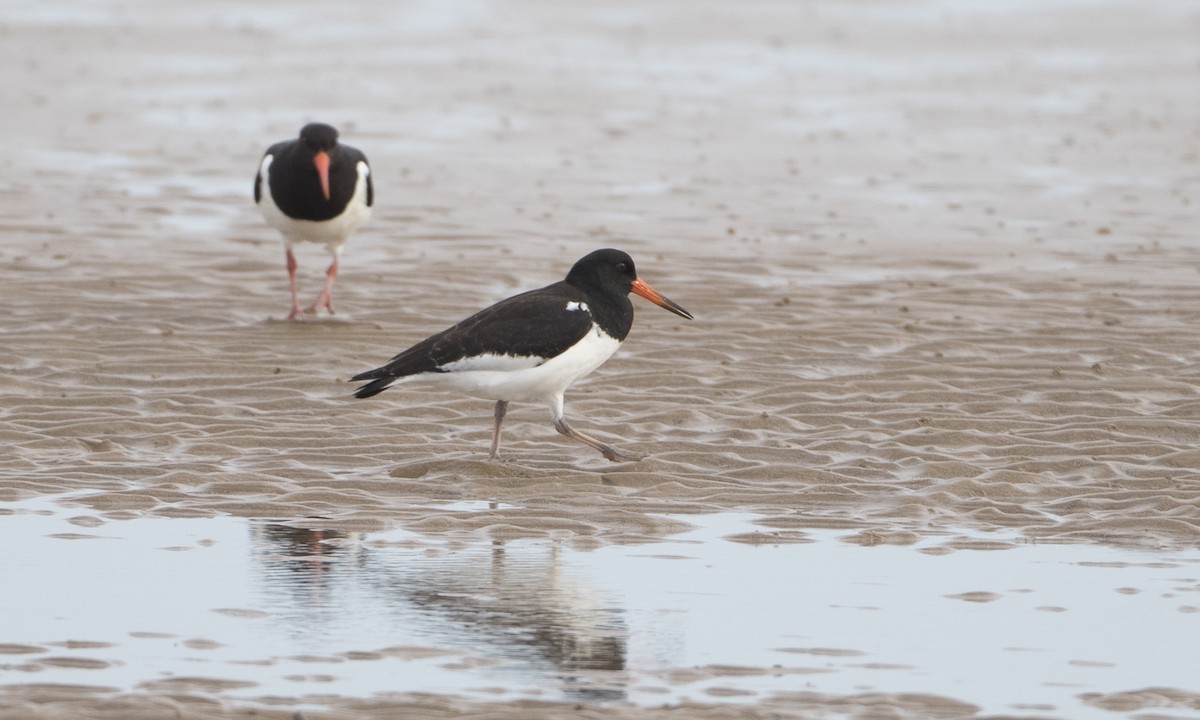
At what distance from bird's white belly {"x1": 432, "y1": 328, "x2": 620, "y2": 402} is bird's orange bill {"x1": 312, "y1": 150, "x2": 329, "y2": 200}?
4112mm

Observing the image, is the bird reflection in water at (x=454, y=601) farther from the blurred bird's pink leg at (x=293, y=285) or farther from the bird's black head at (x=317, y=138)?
the bird's black head at (x=317, y=138)

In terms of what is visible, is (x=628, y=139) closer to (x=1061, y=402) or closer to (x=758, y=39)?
(x=758, y=39)

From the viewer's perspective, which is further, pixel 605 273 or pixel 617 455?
pixel 605 273

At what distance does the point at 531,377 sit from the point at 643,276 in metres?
5.05

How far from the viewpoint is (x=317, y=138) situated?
44.1ft

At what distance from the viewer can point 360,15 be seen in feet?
97.7

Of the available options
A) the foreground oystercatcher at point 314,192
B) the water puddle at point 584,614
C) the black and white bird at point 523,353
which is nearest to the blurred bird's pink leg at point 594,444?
the black and white bird at point 523,353

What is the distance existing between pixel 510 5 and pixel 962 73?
8784mm

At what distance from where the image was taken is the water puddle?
21.1 feet

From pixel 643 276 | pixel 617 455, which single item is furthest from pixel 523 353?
pixel 643 276

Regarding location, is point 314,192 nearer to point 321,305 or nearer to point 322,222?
point 322,222

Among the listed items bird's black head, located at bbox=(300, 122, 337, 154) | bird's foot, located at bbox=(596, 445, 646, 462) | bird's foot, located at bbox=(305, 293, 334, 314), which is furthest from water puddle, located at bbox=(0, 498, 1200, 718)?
bird's black head, located at bbox=(300, 122, 337, 154)

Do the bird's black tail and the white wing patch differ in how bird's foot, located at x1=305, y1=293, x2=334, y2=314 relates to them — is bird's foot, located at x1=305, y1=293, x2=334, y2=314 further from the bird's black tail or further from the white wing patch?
the white wing patch

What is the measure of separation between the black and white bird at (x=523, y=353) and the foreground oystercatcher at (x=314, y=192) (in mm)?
3656
